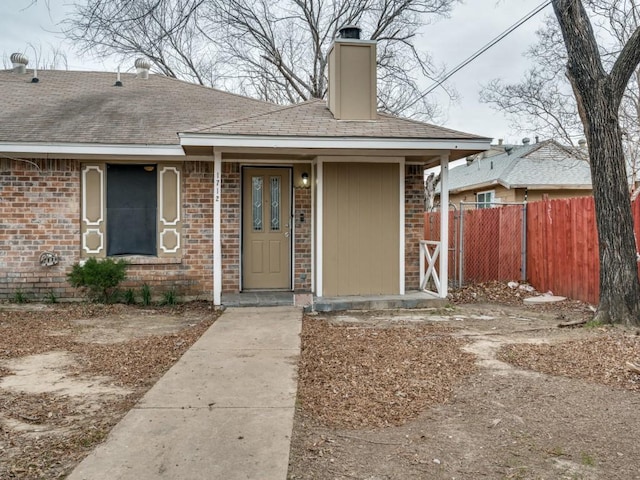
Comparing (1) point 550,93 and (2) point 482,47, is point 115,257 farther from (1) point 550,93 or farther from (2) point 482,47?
(1) point 550,93

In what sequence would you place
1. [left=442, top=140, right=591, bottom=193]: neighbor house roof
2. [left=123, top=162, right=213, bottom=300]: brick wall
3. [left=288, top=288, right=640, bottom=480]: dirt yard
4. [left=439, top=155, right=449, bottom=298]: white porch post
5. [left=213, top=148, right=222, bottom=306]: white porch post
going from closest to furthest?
[left=288, top=288, right=640, bottom=480]: dirt yard, [left=213, top=148, right=222, bottom=306]: white porch post, [left=439, top=155, right=449, bottom=298]: white porch post, [left=123, top=162, right=213, bottom=300]: brick wall, [left=442, top=140, right=591, bottom=193]: neighbor house roof

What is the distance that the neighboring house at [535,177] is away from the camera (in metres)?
17.3

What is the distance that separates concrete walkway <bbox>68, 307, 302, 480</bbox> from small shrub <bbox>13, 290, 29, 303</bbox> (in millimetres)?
4536

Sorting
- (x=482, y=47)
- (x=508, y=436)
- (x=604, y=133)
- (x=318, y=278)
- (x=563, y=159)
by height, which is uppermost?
(x=482, y=47)

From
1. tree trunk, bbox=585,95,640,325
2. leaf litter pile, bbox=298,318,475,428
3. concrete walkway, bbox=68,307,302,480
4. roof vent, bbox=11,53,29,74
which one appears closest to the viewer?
concrete walkway, bbox=68,307,302,480

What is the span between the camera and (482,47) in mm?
14531

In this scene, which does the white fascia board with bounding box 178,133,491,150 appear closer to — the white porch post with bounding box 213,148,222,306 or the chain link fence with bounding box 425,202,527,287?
the white porch post with bounding box 213,148,222,306

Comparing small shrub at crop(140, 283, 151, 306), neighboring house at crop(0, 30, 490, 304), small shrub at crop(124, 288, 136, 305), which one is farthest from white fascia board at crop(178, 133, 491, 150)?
small shrub at crop(124, 288, 136, 305)

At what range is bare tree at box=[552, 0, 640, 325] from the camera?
6.41m

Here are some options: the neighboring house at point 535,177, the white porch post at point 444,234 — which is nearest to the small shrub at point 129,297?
the white porch post at point 444,234

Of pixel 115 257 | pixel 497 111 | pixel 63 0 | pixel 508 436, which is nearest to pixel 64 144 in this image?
pixel 115 257

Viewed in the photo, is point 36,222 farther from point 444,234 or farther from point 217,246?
point 444,234

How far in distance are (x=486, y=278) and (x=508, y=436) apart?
28.6 feet

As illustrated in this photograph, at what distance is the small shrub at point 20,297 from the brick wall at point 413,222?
6.17 metres
